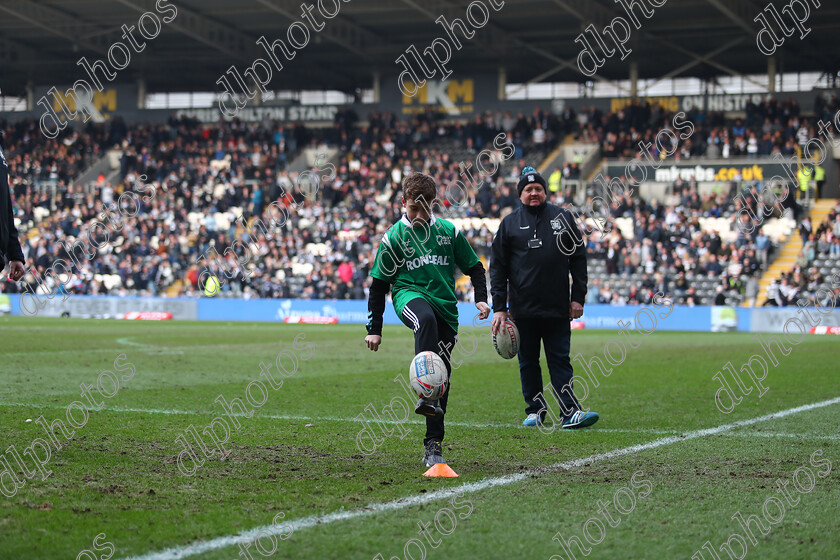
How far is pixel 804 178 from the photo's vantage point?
1475 inches

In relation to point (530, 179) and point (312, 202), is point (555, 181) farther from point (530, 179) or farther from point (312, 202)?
point (530, 179)

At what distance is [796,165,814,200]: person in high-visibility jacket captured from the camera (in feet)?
123

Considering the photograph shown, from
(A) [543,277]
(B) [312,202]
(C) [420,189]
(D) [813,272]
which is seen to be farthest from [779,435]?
(B) [312,202]

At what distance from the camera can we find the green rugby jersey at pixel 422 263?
7039 millimetres

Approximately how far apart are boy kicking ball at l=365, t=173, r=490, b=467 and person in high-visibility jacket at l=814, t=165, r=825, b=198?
3434 cm

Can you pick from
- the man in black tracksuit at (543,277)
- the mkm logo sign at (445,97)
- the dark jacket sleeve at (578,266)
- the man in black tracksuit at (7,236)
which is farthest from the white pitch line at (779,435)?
the mkm logo sign at (445,97)

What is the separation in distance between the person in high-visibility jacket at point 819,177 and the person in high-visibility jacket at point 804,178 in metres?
0.32

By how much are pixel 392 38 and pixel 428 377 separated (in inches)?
1676

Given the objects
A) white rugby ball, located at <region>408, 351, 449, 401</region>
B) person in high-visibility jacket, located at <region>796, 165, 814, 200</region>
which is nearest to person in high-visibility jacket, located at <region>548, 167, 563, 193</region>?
person in high-visibility jacket, located at <region>796, 165, 814, 200</region>

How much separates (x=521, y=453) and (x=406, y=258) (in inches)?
66.9

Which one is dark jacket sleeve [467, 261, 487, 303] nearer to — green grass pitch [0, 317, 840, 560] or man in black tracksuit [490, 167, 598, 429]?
green grass pitch [0, 317, 840, 560]

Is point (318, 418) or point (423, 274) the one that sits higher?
point (423, 274)

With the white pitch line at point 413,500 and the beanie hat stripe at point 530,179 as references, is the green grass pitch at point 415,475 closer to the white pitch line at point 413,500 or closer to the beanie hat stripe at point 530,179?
the white pitch line at point 413,500

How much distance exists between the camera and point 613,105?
46.2m
